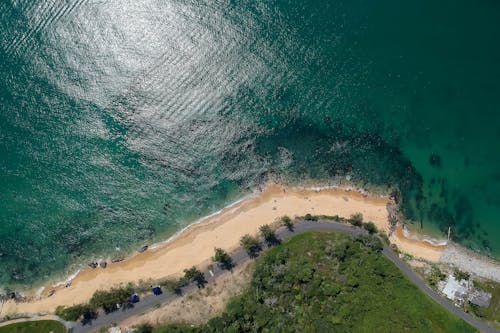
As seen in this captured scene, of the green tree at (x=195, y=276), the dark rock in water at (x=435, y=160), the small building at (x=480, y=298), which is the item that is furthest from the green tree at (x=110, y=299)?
the dark rock in water at (x=435, y=160)

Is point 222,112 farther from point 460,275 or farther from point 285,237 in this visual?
point 460,275

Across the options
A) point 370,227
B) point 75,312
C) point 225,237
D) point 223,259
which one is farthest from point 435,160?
point 75,312

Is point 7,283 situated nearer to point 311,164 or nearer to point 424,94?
point 311,164

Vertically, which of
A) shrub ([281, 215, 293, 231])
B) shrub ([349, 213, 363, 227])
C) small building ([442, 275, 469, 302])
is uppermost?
shrub ([281, 215, 293, 231])

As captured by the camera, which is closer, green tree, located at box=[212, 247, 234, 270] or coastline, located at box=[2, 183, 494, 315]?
green tree, located at box=[212, 247, 234, 270]

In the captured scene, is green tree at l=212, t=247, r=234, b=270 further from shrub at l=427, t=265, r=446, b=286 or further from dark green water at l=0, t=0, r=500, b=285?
shrub at l=427, t=265, r=446, b=286

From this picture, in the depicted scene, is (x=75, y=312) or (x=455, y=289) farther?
(x=455, y=289)

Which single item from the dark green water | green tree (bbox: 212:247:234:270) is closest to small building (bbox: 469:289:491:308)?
the dark green water
